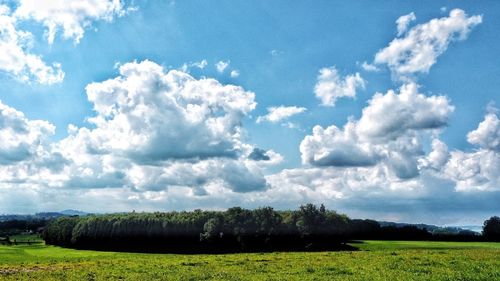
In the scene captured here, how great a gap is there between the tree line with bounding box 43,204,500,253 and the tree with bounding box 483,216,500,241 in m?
4.70

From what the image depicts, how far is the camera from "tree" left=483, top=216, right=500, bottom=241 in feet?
388

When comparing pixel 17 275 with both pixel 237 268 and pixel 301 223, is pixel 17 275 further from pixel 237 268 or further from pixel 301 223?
pixel 301 223

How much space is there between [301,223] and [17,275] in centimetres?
6115

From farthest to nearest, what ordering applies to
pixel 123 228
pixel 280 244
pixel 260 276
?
pixel 123 228 → pixel 280 244 → pixel 260 276

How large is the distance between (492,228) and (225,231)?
69.2m

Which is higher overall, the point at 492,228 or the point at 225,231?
the point at 492,228

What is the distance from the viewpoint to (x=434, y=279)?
3328 cm

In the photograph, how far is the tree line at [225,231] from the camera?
311 feet

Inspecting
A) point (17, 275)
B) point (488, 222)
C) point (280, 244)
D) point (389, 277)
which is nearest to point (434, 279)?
point (389, 277)

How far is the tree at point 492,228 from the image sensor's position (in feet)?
388

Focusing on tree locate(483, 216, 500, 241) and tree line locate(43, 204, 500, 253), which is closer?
tree line locate(43, 204, 500, 253)

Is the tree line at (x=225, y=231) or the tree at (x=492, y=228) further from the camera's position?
the tree at (x=492, y=228)

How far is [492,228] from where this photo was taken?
121625mm

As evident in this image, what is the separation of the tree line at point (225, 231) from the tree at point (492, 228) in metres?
4.70
